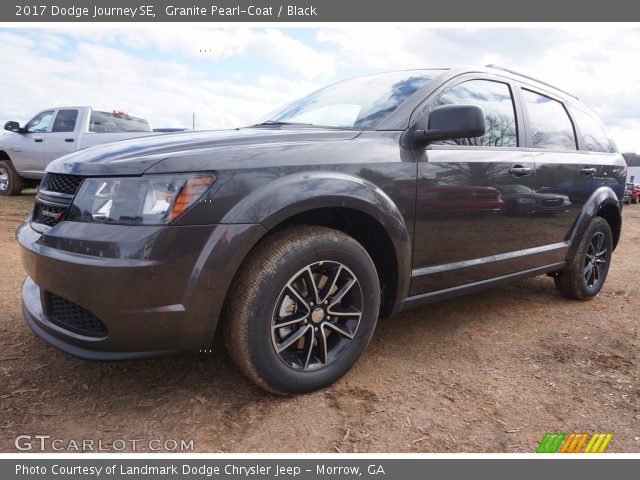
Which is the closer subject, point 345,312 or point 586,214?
point 345,312

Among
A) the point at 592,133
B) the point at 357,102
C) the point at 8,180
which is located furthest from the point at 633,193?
the point at 8,180

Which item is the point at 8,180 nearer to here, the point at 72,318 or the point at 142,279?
the point at 72,318

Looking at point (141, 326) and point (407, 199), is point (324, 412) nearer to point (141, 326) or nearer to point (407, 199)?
point (141, 326)

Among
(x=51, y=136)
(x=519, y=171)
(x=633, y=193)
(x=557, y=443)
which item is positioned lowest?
(x=633, y=193)

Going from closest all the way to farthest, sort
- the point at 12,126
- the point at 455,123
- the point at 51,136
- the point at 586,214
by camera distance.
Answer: the point at 455,123 < the point at 586,214 < the point at 51,136 < the point at 12,126

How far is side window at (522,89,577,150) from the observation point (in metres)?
3.39

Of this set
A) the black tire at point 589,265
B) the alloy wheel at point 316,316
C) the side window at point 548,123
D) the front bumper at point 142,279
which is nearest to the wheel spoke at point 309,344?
the alloy wheel at point 316,316

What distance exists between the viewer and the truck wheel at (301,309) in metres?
2.00

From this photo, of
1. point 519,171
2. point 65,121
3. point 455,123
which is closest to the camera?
point 455,123

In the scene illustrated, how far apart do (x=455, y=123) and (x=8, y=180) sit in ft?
34.6

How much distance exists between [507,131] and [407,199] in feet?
3.86

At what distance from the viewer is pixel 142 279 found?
1.79 metres

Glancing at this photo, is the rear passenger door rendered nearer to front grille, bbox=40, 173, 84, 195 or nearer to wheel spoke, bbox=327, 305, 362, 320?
wheel spoke, bbox=327, 305, 362, 320
